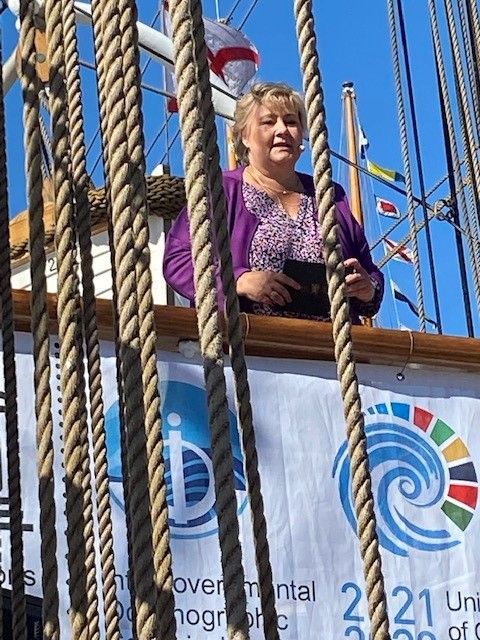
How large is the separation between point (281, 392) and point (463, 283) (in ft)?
9.89

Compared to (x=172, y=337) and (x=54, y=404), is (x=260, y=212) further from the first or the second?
(x=54, y=404)

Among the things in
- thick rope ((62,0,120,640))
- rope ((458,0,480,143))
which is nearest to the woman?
thick rope ((62,0,120,640))

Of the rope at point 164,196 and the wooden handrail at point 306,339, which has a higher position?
the rope at point 164,196

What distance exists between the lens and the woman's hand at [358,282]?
3.06 metres

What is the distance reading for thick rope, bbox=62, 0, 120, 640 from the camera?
2068mm

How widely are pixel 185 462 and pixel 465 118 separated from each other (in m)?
2.98

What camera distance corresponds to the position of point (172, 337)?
9.29 feet

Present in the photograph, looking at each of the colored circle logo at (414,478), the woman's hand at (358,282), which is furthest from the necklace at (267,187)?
the colored circle logo at (414,478)

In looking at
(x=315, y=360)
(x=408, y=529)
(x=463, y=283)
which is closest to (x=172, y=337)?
(x=315, y=360)

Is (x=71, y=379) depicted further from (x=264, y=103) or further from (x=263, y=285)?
(x=264, y=103)

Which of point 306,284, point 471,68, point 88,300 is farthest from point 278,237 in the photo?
point 471,68

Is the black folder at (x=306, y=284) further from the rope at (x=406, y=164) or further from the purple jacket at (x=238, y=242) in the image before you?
the rope at (x=406, y=164)

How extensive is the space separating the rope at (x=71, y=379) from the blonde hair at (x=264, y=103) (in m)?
1.13

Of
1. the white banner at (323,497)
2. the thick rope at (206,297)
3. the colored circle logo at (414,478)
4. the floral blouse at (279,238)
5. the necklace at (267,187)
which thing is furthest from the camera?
the necklace at (267,187)
